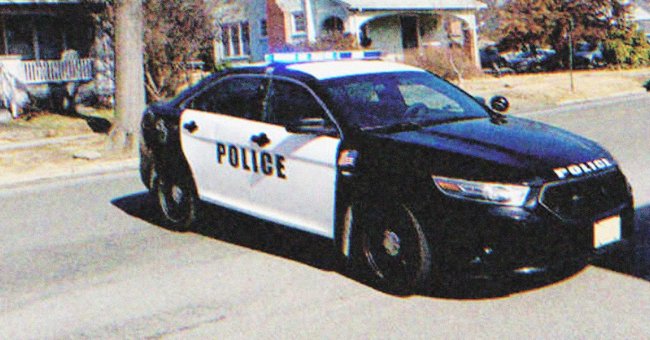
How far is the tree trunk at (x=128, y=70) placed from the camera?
48.5ft

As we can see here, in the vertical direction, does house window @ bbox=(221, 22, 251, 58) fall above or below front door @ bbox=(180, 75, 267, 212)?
above

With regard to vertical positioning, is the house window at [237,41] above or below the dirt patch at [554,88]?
above

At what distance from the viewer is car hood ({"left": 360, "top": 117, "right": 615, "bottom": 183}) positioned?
527 cm

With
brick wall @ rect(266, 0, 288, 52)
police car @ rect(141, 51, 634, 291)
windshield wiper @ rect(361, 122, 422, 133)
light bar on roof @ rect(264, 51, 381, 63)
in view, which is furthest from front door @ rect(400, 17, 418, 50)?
windshield wiper @ rect(361, 122, 422, 133)

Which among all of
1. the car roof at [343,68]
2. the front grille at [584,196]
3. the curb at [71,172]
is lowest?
the curb at [71,172]

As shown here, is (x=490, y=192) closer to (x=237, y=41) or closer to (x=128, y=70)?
(x=128, y=70)

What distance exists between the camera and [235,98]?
7.19 meters

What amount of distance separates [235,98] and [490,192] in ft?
9.07

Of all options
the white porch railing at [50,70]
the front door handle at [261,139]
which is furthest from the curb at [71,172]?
the white porch railing at [50,70]

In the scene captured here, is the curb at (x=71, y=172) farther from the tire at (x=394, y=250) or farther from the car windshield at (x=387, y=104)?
the tire at (x=394, y=250)

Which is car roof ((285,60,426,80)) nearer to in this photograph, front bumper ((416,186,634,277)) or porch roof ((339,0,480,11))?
front bumper ((416,186,634,277))

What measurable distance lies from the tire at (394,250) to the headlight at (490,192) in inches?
13.9

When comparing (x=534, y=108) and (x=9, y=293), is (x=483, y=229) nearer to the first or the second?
(x=9, y=293)

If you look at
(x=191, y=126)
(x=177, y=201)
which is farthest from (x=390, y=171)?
(x=177, y=201)
